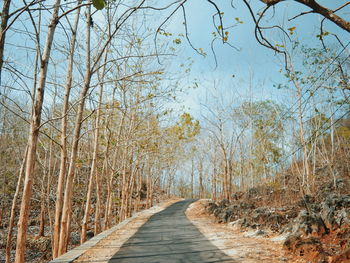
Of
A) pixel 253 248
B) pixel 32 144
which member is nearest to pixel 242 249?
pixel 253 248

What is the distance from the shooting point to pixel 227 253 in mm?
6930

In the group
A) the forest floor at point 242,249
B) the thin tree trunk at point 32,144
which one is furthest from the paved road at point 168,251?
the thin tree trunk at point 32,144

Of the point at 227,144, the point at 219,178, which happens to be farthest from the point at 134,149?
the point at 219,178

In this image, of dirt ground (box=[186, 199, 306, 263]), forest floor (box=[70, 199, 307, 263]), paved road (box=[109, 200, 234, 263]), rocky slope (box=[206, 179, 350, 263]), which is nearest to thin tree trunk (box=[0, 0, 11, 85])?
forest floor (box=[70, 199, 307, 263])

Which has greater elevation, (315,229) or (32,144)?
(32,144)

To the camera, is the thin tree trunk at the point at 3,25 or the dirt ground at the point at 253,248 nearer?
the thin tree trunk at the point at 3,25

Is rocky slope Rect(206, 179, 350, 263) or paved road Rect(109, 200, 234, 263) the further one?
paved road Rect(109, 200, 234, 263)

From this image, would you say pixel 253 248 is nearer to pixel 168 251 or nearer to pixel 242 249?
pixel 242 249

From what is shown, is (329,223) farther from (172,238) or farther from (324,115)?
(324,115)

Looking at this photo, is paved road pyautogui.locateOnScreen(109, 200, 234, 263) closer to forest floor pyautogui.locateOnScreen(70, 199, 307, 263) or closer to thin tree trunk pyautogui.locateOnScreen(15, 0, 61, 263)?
forest floor pyautogui.locateOnScreen(70, 199, 307, 263)

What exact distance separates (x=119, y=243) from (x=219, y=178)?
115ft

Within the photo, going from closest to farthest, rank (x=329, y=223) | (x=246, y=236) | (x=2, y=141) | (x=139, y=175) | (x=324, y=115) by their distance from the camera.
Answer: (x=329, y=223) < (x=246, y=236) < (x=324, y=115) < (x=2, y=141) < (x=139, y=175)

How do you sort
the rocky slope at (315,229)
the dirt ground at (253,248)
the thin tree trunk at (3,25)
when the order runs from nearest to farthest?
the thin tree trunk at (3,25) → the rocky slope at (315,229) → the dirt ground at (253,248)

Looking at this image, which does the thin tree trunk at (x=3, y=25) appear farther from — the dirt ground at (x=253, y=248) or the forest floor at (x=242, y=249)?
the dirt ground at (x=253, y=248)
